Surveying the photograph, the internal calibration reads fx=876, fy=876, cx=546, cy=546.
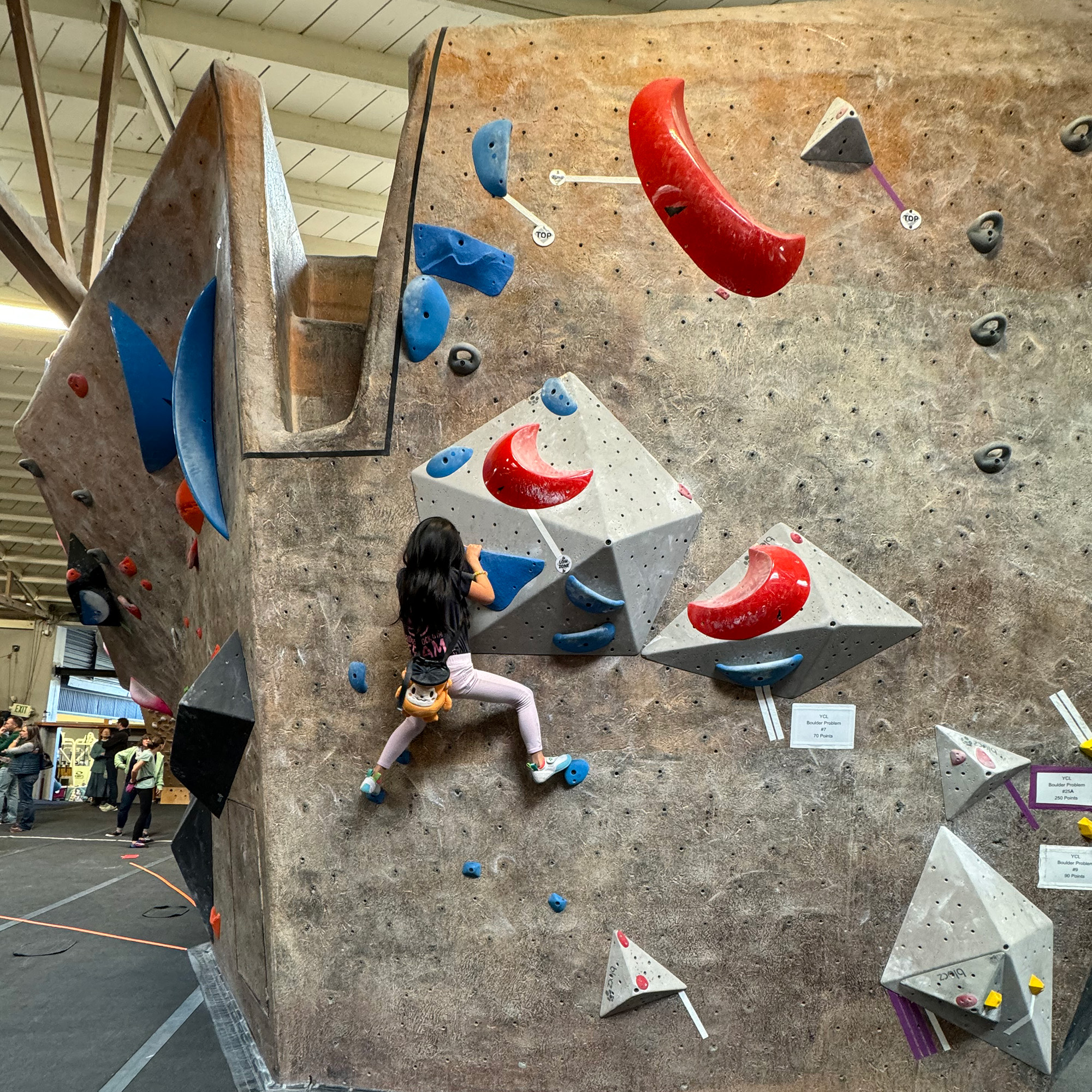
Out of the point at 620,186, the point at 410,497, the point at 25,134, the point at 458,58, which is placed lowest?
the point at 410,497

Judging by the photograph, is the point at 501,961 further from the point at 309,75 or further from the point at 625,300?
the point at 309,75

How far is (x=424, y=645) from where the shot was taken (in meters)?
2.99

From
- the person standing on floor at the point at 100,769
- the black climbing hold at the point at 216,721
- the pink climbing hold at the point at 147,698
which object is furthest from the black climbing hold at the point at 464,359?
the person standing on floor at the point at 100,769

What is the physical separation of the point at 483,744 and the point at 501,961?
2.56ft

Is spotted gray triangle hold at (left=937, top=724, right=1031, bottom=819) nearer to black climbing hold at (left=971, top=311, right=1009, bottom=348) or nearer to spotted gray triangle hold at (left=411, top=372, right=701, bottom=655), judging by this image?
spotted gray triangle hold at (left=411, top=372, right=701, bottom=655)

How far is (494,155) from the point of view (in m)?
3.29

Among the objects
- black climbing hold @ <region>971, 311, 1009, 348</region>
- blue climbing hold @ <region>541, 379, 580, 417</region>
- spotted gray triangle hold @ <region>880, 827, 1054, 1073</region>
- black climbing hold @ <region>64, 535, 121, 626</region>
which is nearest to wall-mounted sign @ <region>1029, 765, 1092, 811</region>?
spotted gray triangle hold @ <region>880, 827, 1054, 1073</region>

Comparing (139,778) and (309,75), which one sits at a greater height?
(309,75)

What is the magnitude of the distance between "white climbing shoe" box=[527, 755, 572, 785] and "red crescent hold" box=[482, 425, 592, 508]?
0.91 metres

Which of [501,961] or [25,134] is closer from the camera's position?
[501,961]

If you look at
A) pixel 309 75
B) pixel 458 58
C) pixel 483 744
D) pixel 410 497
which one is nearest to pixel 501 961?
pixel 483 744

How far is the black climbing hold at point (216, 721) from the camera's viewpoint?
3.32 metres

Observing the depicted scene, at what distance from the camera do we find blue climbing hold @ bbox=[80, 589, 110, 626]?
212 inches

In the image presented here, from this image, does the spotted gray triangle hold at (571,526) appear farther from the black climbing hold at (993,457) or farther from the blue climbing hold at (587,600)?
the black climbing hold at (993,457)
